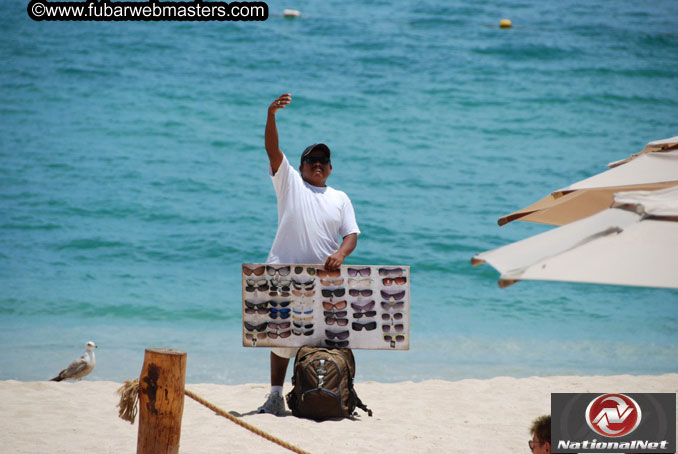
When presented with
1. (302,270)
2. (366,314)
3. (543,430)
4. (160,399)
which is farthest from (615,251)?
(302,270)

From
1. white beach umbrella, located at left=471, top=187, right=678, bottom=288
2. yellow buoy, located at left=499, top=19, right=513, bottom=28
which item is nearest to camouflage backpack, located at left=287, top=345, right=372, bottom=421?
white beach umbrella, located at left=471, top=187, right=678, bottom=288

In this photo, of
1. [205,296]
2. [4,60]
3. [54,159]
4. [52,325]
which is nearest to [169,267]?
[205,296]

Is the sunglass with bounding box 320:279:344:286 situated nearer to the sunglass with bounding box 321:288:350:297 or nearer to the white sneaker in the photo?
the sunglass with bounding box 321:288:350:297

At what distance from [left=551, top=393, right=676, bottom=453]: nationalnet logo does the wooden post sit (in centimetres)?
182

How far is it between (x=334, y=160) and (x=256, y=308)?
12531mm

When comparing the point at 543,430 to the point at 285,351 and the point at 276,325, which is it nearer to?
the point at 276,325

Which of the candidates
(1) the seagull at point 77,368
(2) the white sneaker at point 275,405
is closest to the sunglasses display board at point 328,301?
(2) the white sneaker at point 275,405

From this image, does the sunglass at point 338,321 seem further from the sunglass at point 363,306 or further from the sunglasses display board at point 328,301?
the sunglass at point 363,306

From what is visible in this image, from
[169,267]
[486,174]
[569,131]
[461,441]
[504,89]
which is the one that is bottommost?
[461,441]

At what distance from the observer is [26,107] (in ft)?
58.9

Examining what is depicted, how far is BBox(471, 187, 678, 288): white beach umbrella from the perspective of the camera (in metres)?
2.62

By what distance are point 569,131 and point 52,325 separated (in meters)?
14.1

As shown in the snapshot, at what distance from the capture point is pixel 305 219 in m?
5.16

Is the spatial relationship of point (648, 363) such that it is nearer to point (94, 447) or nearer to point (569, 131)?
point (94, 447)
